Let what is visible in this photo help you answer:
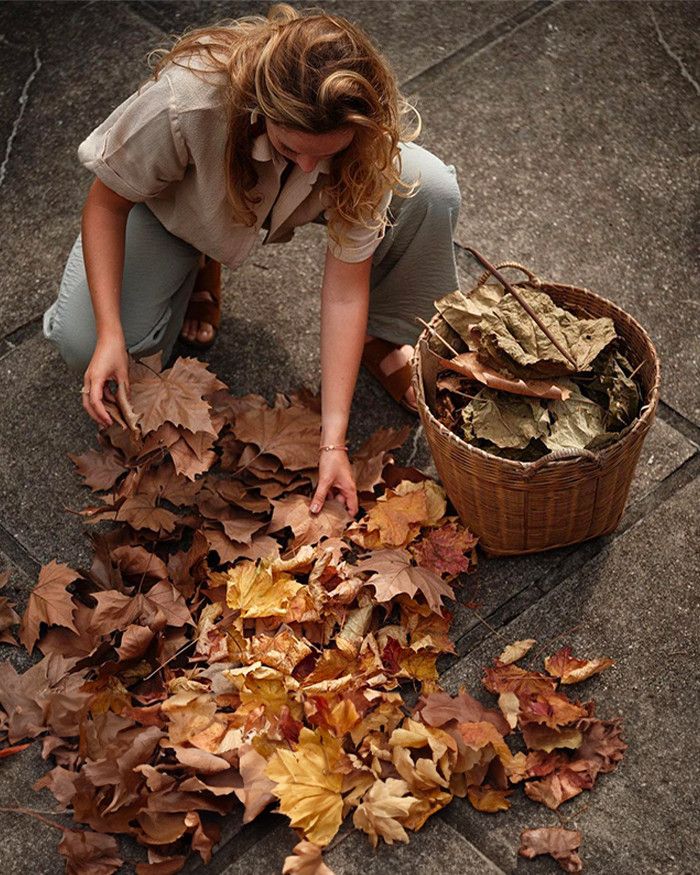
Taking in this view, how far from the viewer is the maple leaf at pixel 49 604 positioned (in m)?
2.45

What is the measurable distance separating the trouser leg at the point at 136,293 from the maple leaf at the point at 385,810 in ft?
4.07

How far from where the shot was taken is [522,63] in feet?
12.2

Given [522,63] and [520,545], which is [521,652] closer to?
[520,545]

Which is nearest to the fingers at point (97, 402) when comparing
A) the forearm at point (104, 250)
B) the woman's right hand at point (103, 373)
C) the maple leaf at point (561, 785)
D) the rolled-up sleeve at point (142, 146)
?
the woman's right hand at point (103, 373)

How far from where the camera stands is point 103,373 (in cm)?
245

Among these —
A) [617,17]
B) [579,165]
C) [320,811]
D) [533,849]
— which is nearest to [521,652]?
[533,849]

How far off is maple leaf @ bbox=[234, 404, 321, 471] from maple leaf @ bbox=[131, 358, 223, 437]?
19 cm

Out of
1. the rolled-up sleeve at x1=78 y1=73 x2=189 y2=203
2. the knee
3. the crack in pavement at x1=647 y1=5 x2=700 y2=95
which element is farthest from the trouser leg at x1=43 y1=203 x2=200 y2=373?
the crack in pavement at x1=647 y1=5 x2=700 y2=95

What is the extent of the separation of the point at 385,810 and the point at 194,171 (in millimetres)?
1397

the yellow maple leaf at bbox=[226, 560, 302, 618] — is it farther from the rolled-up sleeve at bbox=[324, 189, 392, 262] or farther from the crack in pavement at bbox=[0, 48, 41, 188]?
the crack in pavement at bbox=[0, 48, 41, 188]

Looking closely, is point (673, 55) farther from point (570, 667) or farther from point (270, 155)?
point (570, 667)

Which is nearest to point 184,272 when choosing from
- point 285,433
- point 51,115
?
point 285,433

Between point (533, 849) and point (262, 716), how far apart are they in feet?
1.94

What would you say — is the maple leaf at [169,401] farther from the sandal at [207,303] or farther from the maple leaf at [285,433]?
the sandal at [207,303]
